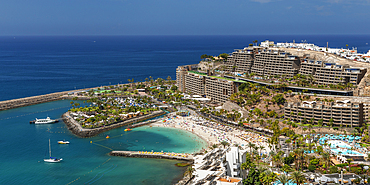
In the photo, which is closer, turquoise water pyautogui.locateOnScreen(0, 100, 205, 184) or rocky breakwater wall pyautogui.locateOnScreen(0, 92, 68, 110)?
turquoise water pyautogui.locateOnScreen(0, 100, 205, 184)

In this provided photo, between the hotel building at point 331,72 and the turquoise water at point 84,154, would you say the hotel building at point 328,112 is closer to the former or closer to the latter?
the hotel building at point 331,72

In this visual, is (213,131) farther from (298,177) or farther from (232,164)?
(298,177)

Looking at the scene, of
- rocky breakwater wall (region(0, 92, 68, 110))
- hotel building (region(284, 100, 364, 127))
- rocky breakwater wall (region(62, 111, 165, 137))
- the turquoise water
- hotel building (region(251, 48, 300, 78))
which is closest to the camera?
the turquoise water

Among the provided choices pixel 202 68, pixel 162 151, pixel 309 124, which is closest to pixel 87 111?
pixel 162 151

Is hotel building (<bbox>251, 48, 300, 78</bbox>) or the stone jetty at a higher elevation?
hotel building (<bbox>251, 48, 300, 78</bbox>)

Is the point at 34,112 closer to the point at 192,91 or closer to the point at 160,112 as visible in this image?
the point at 160,112

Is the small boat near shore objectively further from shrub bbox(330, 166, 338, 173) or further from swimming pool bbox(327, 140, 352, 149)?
shrub bbox(330, 166, 338, 173)

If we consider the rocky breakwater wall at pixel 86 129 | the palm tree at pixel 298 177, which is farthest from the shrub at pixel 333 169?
the rocky breakwater wall at pixel 86 129

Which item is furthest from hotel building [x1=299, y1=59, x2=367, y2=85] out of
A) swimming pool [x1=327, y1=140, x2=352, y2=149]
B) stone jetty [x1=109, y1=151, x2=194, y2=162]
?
stone jetty [x1=109, y1=151, x2=194, y2=162]
